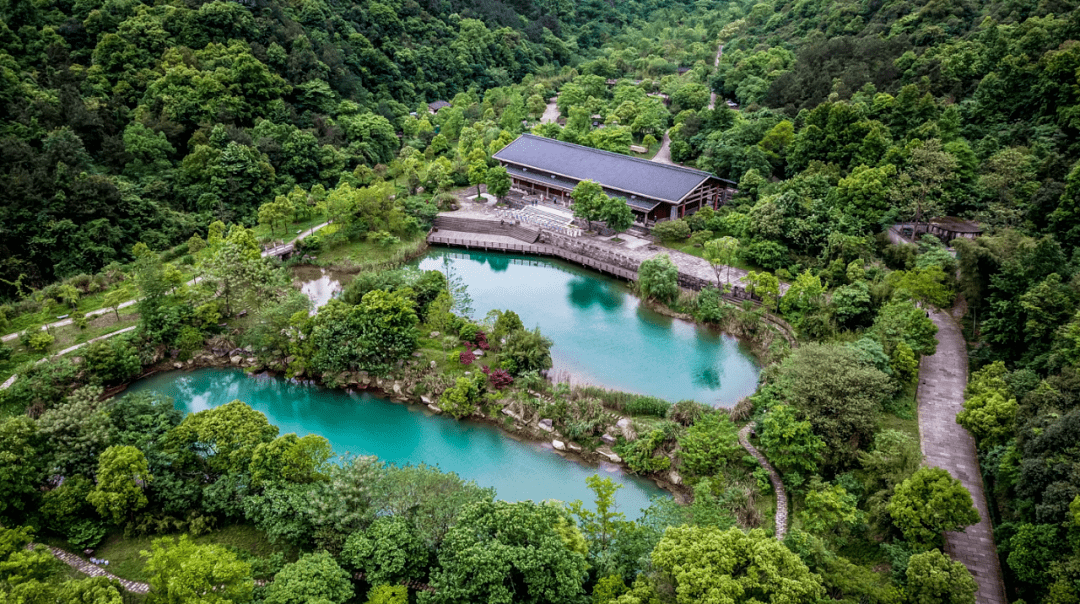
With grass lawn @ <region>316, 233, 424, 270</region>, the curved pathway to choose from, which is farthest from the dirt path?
the curved pathway

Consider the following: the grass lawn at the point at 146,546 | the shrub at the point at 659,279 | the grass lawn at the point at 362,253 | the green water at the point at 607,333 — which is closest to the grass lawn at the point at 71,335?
the grass lawn at the point at 362,253

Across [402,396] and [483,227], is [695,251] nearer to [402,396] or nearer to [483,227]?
[483,227]

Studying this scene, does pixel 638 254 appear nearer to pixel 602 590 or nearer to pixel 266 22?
pixel 602 590

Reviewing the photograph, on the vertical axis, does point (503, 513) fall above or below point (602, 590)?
above

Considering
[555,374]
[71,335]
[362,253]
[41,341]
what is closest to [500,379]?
[555,374]

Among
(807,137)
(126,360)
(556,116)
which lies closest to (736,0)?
(556,116)
